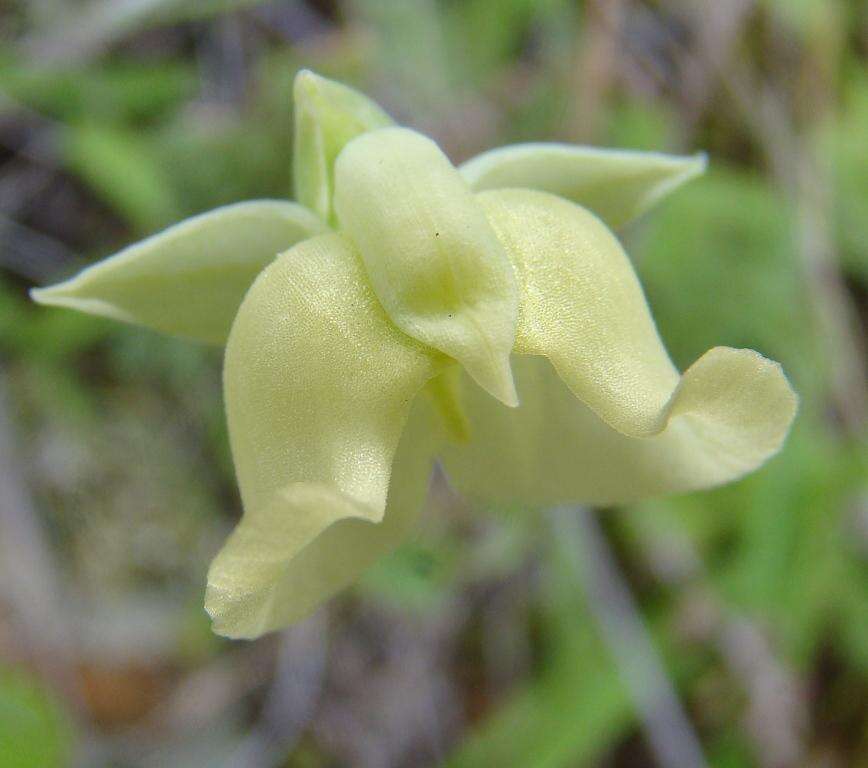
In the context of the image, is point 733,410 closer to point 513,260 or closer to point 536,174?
point 513,260

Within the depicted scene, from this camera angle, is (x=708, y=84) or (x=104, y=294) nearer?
(x=104, y=294)

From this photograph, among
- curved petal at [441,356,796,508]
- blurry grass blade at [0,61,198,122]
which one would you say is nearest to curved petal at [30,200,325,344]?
curved petal at [441,356,796,508]

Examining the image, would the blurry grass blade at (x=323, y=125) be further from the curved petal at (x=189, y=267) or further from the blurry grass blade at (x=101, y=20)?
the blurry grass blade at (x=101, y=20)

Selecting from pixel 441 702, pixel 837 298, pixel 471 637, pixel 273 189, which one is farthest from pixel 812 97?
pixel 441 702

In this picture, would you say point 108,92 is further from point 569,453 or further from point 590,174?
point 569,453

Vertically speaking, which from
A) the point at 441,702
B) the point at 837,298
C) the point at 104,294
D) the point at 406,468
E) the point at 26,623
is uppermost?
the point at 104,294

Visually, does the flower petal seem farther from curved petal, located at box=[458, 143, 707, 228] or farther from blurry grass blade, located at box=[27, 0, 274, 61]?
blurry grass blade, located at box=[27, 0, 274, 61]
